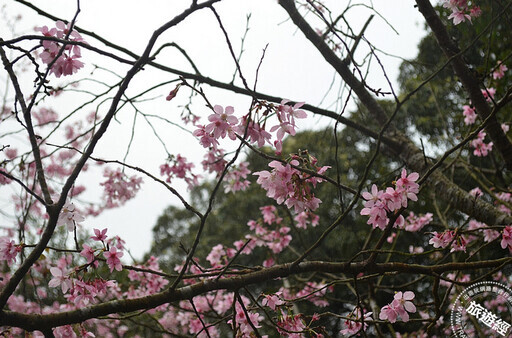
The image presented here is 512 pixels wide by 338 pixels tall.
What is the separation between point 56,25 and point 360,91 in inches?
67.3

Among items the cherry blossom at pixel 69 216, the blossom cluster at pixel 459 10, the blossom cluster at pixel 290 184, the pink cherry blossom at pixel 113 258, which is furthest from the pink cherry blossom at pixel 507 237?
the cherry blossom at pixel 69 216

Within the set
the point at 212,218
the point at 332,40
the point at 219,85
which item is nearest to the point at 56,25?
the point at 219,85

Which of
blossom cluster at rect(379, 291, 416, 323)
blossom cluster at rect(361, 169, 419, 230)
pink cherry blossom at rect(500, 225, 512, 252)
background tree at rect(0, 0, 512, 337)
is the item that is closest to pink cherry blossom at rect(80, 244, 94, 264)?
background tree at rect(0, 0, 512, 337)

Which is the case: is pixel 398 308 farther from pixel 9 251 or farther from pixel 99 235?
pixel 9 251

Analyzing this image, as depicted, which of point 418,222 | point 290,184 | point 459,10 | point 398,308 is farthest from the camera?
point 418,222

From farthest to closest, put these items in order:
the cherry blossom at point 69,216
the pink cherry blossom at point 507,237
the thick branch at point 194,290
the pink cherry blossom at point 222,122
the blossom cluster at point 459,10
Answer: the blossom cluster at point 459,10, the pink cherry blossom at point 507,237, the cherry blossom at point 69,216, the pink cherry blossom at point 222,122, the thick branch at point 194,290

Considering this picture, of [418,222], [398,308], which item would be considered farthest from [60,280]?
[418,222]

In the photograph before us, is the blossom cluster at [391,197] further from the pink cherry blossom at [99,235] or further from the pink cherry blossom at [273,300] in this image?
the pink cherry blossom at [99,235]

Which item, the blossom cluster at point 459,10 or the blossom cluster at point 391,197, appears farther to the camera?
the blossom cluster at point 459,10

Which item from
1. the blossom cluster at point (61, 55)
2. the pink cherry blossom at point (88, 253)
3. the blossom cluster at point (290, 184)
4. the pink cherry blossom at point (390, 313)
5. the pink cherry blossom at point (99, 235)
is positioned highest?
the blossom cluster at point (61, 55)

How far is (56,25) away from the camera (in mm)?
1611

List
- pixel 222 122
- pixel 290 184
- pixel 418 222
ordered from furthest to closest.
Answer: pixel 418 222 → pixel 290 184 → pixel 222 122

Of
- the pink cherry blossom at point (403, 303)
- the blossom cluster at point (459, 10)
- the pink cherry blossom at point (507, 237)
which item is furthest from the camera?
the blossom cluster at point (459, 10)

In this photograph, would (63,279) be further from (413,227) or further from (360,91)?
→ (413,227)
